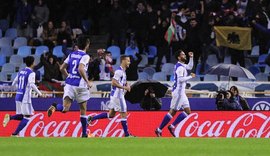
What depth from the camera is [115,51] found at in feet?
110

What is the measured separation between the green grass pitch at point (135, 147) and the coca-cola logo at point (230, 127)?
648cm

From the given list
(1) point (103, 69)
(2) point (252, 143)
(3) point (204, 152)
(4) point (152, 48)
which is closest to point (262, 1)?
(4) point (152, 48)

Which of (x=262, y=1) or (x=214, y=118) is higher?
(x=262, y=1)

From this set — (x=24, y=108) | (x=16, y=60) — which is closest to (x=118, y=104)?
(x=24, y=108)

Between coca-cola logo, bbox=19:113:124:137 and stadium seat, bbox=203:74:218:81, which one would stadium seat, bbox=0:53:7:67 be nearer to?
stadium seat, bbox=203:74:218:81

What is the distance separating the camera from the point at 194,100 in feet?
88.0

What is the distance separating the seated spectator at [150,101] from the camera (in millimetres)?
26766

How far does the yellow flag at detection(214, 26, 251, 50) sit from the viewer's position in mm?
30844

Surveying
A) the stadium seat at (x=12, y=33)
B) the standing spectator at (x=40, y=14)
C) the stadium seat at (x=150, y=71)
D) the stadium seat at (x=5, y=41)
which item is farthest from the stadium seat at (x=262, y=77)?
the stadium seat at (x=12, y=33)

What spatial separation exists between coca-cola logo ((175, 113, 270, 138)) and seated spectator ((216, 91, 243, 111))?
2.57ft

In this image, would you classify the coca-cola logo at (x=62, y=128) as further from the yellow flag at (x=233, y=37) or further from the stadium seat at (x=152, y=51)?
the stadium seat at (x=152, y=51)

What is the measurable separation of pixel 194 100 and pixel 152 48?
22.4 ft

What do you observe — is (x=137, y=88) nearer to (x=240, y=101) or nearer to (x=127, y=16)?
(x=240, y=101)

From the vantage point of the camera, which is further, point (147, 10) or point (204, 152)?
point (147, 10)
